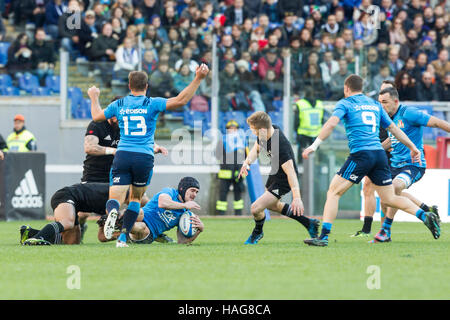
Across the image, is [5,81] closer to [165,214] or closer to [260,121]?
[165,214]

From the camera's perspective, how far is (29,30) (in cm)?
2388

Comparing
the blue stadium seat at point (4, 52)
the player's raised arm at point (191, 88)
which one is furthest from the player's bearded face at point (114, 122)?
the blue stadium seat at point (4, 52)

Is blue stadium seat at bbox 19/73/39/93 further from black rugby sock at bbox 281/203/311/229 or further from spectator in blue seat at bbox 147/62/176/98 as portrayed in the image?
black rugby sock at bbox 281/203/311/229

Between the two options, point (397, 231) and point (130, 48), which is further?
point (130, 48)

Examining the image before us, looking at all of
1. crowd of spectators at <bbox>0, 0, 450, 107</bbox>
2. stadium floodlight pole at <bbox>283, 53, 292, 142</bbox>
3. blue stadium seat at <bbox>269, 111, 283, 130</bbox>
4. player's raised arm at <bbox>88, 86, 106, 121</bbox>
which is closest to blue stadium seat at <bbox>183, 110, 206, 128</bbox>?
crowd of spectators at <bbox>0, 0, 450, 107</bbox>

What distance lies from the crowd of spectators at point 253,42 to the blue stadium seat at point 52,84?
198mm

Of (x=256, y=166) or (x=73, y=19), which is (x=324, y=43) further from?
(x=73, y=19)

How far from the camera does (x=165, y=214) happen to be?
11.8 meters

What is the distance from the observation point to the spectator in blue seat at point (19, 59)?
21672 millimetres

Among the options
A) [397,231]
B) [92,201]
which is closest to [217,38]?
[397,231]

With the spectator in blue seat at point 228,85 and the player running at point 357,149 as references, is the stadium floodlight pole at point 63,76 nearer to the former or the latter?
the spectator in blue seat at point 228,85

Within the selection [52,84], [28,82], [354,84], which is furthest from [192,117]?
[354,84]

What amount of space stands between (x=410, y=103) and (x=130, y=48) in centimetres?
629

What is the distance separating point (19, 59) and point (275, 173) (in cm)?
1139
